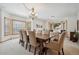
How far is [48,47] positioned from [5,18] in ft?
3.52

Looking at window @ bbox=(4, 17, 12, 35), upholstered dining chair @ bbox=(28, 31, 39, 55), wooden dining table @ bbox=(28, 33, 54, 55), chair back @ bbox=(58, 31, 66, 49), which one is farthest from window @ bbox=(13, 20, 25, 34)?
chair back @ bbox=(58, 31, 66, 49)

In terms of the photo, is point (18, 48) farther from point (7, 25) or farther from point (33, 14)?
point (33, 14)

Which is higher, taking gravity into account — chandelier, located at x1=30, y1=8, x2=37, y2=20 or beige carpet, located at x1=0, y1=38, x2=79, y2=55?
chandelier, located at x1=30, y1=8, x2=37, y2=20

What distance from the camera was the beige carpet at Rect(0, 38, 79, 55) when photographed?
7.33 feet

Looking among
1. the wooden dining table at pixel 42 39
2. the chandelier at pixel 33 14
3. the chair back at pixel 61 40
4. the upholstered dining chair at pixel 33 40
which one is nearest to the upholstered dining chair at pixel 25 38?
the upholstered dining chair at pixel 33 40

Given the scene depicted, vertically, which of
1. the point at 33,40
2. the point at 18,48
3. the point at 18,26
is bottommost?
the point at 18,48

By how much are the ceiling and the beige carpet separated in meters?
0.56

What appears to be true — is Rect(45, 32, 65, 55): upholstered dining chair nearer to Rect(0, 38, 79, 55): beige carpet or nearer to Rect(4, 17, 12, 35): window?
Rect(0, 38, 79, 55): beige carpet

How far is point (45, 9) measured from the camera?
2.27 m

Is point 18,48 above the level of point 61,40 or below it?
below

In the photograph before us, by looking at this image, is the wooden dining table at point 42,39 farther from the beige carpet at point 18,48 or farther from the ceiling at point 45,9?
the ceiling at point 45,9

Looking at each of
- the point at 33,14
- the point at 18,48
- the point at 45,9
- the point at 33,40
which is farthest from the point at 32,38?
the point at 45,9

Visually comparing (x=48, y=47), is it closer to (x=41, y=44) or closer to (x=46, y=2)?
(x=41, y=44)

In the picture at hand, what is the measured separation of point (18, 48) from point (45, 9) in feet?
3.25
